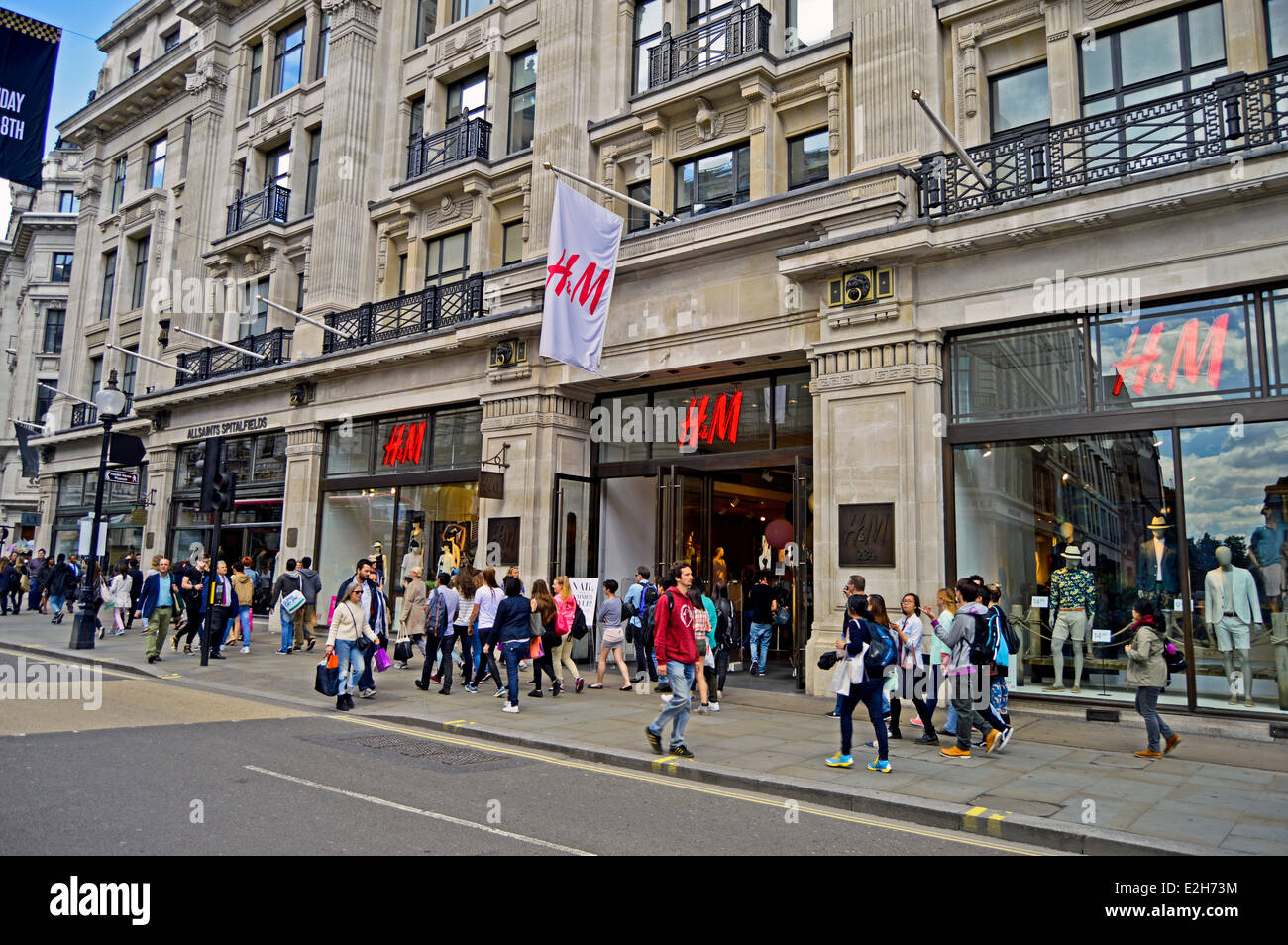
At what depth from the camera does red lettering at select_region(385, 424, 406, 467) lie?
21422 mm

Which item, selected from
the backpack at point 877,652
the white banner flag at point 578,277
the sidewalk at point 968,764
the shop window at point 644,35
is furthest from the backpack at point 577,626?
the shop window at point 644,35

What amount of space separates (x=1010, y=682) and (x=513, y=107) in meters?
17.2

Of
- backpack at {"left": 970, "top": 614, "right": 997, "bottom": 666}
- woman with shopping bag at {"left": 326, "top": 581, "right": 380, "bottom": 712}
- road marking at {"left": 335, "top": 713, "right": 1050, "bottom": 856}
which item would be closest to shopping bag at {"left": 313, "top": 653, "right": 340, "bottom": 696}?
woman with shopping bag at {"left": 326, "top": 581, "right": 380, "bottom": 712}

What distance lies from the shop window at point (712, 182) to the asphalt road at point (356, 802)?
11.4 m

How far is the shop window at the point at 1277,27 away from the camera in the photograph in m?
11.3

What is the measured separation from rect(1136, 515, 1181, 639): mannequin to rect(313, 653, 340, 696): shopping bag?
429 inches

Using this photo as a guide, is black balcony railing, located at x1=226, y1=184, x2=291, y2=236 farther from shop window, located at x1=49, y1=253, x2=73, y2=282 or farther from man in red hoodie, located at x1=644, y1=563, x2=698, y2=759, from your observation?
shop window, located at x1=49, y1=253, x2=73, y2=282

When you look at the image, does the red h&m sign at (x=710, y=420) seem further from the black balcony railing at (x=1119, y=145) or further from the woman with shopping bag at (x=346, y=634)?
the woman with shopping bag at (x=346, y=634)

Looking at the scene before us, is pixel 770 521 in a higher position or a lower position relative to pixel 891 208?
lower

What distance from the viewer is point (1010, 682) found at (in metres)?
12.1

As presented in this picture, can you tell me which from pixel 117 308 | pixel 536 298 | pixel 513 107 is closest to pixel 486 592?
pixel 536 298

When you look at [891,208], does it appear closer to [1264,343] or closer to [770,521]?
[1264,343]

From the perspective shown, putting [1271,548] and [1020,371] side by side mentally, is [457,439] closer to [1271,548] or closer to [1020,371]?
[1020,371]

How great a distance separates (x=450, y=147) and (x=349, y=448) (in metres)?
8.26
